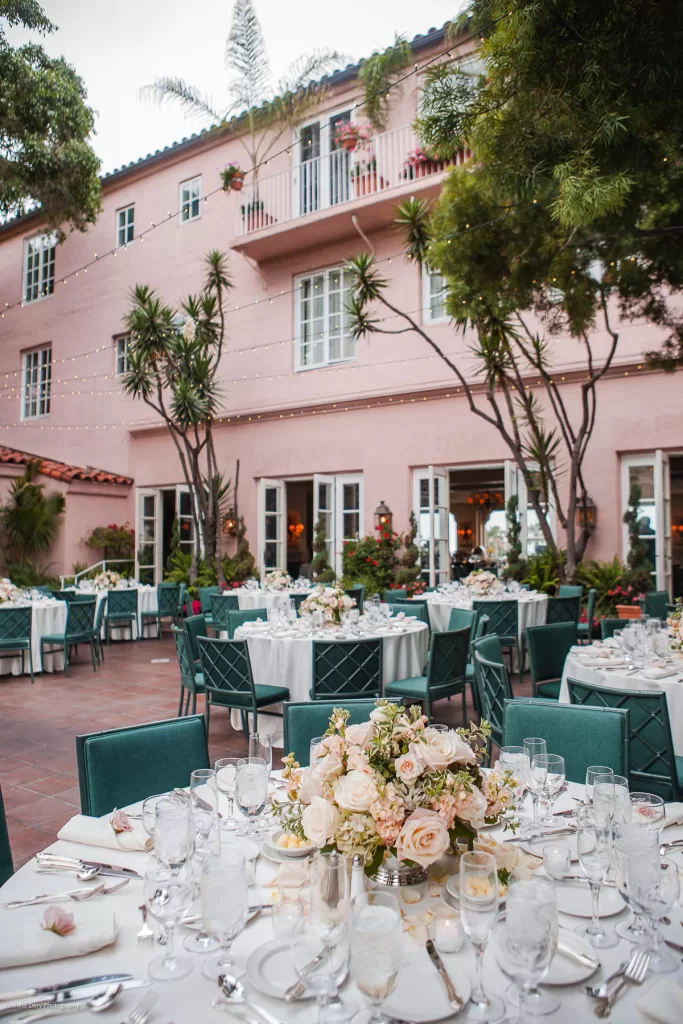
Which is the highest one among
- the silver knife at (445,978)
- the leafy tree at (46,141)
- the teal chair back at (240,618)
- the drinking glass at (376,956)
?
the leafy tree at (46,141)

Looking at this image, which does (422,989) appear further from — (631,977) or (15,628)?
(15,628)

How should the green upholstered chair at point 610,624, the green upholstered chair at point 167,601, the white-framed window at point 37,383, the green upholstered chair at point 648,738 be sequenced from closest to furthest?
the green upholstered chair at point 648,738 → the green upholstered chair at point 610,624 → the green upholstered chair at point 167,601 → the white-framed window at point 37,383

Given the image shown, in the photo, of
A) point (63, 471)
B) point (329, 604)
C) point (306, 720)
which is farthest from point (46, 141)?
point (306, 720)

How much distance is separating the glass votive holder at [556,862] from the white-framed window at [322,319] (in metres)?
11.1

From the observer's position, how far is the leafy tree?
10586mm

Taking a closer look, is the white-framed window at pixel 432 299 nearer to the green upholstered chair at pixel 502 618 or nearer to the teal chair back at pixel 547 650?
the green upholstered chair at pixel 502 618

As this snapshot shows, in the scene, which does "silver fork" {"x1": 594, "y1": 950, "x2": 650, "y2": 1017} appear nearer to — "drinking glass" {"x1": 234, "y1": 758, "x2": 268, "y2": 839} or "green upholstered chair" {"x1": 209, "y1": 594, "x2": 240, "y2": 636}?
"drinking glass" {"x1": 234, "y1": 758, "x2": 268, "y2": 839}

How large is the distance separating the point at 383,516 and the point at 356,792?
9.98 meters

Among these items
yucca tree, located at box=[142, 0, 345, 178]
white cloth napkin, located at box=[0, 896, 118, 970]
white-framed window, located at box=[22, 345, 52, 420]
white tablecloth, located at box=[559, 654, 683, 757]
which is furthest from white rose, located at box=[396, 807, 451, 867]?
white-framed window, located at box=[22, 345, 52, 420]

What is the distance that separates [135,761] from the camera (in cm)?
232

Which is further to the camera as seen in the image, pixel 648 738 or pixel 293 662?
pixel 293 662

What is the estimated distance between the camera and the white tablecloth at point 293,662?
16.6 ft

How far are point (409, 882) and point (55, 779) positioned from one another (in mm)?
3777

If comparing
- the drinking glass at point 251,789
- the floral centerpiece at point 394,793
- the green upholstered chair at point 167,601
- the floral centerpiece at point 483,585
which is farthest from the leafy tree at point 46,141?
the floral centerpiece at point 394,793
